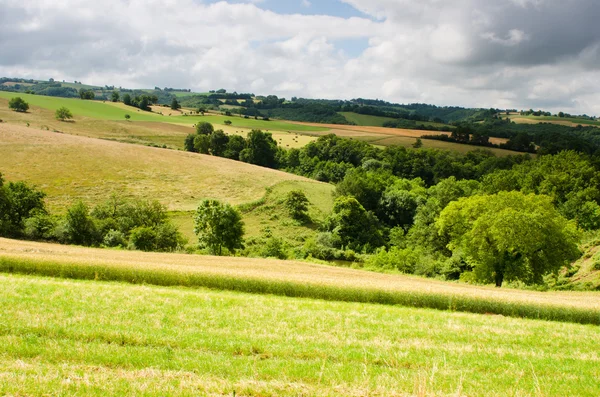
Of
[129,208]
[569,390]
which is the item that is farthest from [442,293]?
[129,208]

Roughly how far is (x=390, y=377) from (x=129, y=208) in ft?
193

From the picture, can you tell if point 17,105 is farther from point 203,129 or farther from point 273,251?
point 273,251

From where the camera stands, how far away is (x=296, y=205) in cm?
7931

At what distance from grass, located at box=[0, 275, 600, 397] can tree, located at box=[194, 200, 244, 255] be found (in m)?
37.7

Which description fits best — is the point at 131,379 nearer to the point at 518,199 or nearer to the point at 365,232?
the point at 518,199

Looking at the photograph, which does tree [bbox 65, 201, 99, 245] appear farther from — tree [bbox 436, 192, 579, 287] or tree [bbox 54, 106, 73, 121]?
tree [bbox 54, 106, 73, 121]

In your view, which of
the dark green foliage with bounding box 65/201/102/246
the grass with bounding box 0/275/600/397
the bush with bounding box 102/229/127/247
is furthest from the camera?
the bush with bounding box 102/229/127/247

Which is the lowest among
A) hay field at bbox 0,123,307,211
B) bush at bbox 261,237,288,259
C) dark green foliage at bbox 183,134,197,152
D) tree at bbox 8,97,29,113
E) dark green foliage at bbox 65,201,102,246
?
bush at bbox 261,237,288,259

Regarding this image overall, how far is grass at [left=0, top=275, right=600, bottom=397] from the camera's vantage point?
401 inches

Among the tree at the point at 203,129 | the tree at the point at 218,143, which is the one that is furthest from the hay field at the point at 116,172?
the tree at the point at 203,129

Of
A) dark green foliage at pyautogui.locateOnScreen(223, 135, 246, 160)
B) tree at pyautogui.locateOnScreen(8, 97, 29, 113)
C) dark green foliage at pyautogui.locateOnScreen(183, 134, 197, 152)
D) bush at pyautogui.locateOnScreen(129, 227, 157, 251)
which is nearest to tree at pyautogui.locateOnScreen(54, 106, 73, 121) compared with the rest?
tree at pyautogui.locateOnScreen(8, 97, 29, 113)

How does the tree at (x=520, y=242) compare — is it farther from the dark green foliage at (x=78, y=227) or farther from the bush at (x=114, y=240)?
the dark green foliage at (x=78, y=227)

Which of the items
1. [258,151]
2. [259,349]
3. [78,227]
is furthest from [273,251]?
[258,151]

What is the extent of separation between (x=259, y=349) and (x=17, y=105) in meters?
152
